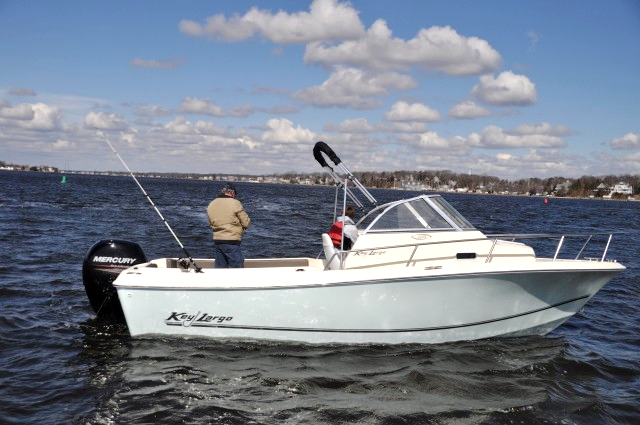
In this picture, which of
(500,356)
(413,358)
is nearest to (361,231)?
(413,358)

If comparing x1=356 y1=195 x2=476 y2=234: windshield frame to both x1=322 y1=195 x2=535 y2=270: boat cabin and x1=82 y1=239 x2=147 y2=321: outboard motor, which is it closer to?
x1=322 y1=195 x2=535 y2=270: boat cabin

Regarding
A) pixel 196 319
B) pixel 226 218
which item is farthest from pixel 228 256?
pixel 196 319

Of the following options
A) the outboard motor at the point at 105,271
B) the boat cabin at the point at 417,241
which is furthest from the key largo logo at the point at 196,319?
the boat cabin at the point at 417,241

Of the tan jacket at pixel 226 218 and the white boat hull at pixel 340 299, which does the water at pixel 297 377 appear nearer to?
the white boat hull at pixel 340 299

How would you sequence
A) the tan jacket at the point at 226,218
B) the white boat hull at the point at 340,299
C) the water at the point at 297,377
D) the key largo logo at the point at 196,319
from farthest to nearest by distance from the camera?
the tan jacket at the point at 226,218, the key largo logo at the point at 196,319, the white boat hull at the point at 340,299, the water at the point at 297,377

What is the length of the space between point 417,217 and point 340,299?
2.05 metres

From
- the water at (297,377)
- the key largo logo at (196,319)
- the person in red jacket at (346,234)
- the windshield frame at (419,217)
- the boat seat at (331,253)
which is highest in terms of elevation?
the windshield frame at (419,217)

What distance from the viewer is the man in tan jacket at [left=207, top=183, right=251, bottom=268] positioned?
7.91 meters

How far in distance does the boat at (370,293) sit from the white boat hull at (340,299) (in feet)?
0.04

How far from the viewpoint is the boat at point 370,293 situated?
22.9 ft

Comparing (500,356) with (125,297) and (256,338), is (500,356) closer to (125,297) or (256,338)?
(256,338)

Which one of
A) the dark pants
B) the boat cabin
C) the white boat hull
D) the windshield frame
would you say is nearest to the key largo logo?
the white boat hull

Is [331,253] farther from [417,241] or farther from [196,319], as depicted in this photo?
[196,319]

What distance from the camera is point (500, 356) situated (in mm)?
7434
